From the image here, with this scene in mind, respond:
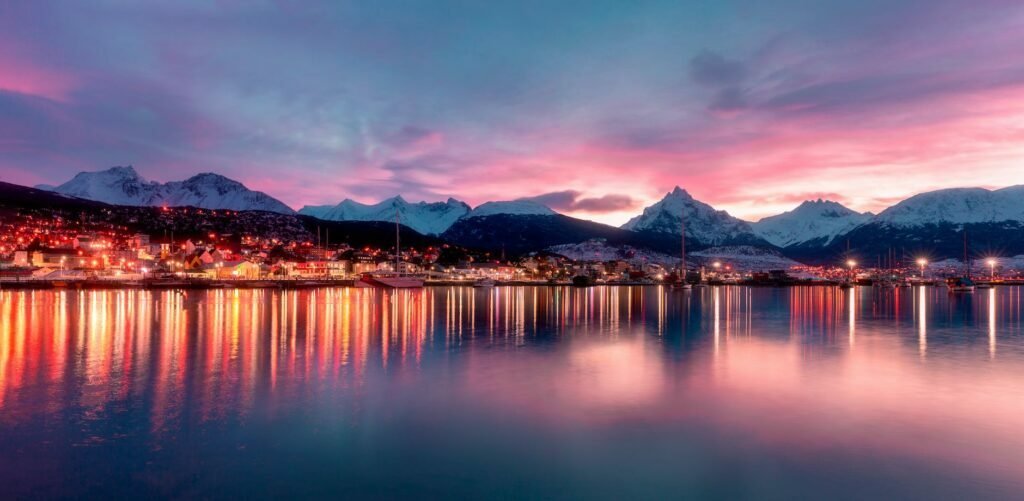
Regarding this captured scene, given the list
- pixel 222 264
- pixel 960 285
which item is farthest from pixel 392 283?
pixel 960 285

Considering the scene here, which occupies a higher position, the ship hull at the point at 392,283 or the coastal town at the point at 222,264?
the coastal town at the point at 222,264

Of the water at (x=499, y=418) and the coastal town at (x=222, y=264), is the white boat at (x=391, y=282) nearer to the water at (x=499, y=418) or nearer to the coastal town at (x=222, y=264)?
the coastal town at (x=222, y=264)

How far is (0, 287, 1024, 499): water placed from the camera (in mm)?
8867

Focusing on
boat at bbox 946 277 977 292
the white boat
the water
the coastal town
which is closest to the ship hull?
the white boat

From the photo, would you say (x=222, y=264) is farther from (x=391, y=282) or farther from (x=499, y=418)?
(x=499, y=418)

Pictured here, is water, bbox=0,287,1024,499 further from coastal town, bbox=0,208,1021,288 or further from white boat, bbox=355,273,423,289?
coastal town, bbox=0,208,1021,288

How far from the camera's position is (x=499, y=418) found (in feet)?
41.5

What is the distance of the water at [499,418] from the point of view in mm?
8867

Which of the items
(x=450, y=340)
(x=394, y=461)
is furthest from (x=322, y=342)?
(x=394, y=461)

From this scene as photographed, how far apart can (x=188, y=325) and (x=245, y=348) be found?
1071cm

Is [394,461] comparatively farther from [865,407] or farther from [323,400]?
[865,407]

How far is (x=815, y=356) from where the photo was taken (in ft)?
73.7

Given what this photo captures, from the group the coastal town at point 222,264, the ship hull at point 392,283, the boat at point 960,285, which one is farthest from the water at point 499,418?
→ the boat at point 960,285

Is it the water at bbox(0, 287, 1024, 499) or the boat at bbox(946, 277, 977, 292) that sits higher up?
the water at bbox(0, 287, 1024, 499)
